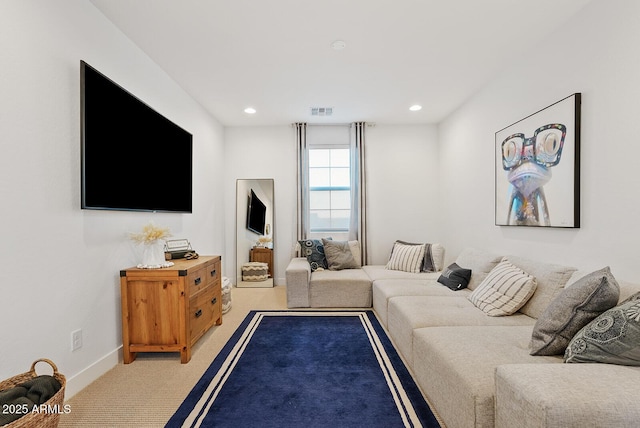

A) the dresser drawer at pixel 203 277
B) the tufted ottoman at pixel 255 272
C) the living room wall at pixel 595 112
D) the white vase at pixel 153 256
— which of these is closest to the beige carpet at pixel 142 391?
the dresser drawer at pixel 203 277

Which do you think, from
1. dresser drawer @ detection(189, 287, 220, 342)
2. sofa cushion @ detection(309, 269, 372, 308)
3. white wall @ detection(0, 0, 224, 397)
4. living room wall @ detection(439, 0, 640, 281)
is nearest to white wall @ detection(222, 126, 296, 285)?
sofa cushion @ detection(309, 269, 372, 308)

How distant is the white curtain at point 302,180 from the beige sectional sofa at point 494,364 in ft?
5.50

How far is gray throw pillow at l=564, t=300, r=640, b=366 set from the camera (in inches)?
47.3

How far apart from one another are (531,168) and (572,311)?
155 centimetres

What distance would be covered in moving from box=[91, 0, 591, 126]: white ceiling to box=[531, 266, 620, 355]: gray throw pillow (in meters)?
1.89

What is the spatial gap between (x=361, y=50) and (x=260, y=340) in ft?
9.14

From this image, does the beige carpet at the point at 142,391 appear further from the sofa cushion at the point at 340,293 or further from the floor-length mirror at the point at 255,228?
the floor-length mirror at the point at 255,228

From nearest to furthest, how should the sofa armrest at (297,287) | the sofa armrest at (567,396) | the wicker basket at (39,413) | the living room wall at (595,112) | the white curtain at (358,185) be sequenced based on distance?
the sofa armrest at (567,396)
the wicker basket at (39,413)
the living room wall at (595,112)
the sofa armrest at (297,287)
the white curtain at (358,185)

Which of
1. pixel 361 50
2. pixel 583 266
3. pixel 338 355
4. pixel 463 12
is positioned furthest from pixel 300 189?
pixel 583 266

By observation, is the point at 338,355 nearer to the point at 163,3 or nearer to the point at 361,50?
the point at 361,50

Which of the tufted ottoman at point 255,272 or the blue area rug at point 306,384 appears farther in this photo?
the tufted ottoman at point 255,272

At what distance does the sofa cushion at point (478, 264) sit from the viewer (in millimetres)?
2896

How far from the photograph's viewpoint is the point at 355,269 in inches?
168

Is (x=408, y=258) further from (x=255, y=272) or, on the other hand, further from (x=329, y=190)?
(x=255, y=272)
